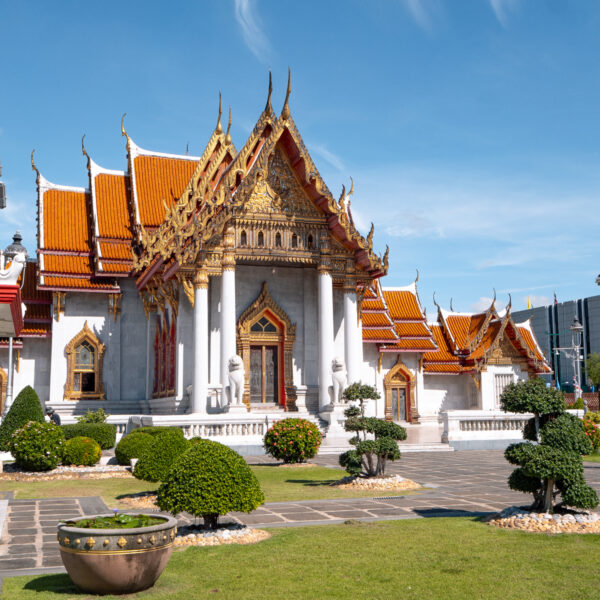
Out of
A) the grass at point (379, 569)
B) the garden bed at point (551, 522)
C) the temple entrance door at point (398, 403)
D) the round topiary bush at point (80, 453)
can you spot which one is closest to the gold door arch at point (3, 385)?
the round topiary bush at point (80, 453)

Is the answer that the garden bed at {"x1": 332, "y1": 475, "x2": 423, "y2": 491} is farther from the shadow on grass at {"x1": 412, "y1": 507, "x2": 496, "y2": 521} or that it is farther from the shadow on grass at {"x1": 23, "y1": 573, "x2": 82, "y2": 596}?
Answer: the shadow on grass at {"x1": 23, "y1": 573, "x2": 82, "y2": 596}

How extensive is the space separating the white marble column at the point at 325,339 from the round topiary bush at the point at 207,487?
1475cm

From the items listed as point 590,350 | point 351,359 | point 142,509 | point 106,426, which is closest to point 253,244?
point 351,359

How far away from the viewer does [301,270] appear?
25.1 m

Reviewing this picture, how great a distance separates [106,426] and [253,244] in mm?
7257

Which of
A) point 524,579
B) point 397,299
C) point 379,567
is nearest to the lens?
point 524,579

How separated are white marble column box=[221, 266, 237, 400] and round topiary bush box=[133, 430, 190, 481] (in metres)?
8.64

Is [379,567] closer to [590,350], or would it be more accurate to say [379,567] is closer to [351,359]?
[351,359]

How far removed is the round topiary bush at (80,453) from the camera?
1689 centimetres

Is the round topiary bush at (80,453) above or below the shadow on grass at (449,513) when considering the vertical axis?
above

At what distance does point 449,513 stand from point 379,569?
3433 mm

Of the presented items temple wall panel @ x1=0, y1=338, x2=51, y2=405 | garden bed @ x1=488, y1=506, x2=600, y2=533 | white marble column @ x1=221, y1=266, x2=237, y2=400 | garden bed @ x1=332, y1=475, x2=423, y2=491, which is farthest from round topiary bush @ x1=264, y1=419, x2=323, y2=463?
temple wall panel @ x1=0, y1=338, x2=51, y2=405

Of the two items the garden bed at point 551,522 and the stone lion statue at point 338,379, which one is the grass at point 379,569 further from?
the stone lion statue at point 338,379

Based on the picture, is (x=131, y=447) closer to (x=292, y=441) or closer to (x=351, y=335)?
(x=292, y=441)
